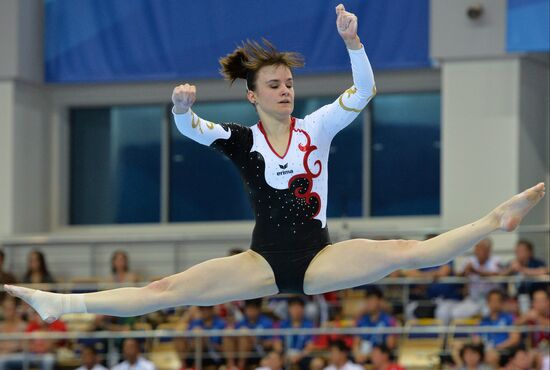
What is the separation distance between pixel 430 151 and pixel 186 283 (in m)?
9.59

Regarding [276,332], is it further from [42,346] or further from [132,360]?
[42,346]

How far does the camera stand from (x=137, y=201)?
16.8m

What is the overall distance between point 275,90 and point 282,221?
2.62ft

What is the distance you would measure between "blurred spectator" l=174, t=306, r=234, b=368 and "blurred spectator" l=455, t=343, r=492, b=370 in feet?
9.50

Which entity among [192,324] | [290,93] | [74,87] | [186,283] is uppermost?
[74,87]

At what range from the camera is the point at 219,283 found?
21.0ft

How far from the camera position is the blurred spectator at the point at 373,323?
12.3 m

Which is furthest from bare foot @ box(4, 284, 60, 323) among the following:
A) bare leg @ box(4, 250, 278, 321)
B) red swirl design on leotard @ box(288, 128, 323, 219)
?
red swirl design on leotard @ box(288, 128, 323, 219)

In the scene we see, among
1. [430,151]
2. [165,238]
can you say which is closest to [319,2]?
[430,151]

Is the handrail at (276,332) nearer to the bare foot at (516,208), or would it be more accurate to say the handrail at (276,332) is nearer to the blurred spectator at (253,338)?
the blurred spectator at (253,338)

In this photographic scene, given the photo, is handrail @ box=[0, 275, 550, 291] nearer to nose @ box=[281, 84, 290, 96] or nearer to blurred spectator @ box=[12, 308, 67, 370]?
blurred spectator @ box=[12, 308, 67, 370]

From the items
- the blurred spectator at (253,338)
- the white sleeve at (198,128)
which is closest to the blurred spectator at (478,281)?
the blurred spectator at (253,338)

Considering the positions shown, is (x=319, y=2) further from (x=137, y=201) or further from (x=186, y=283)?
(x=186, y=283)

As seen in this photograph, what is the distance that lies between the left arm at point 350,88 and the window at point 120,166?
10.1 meters
